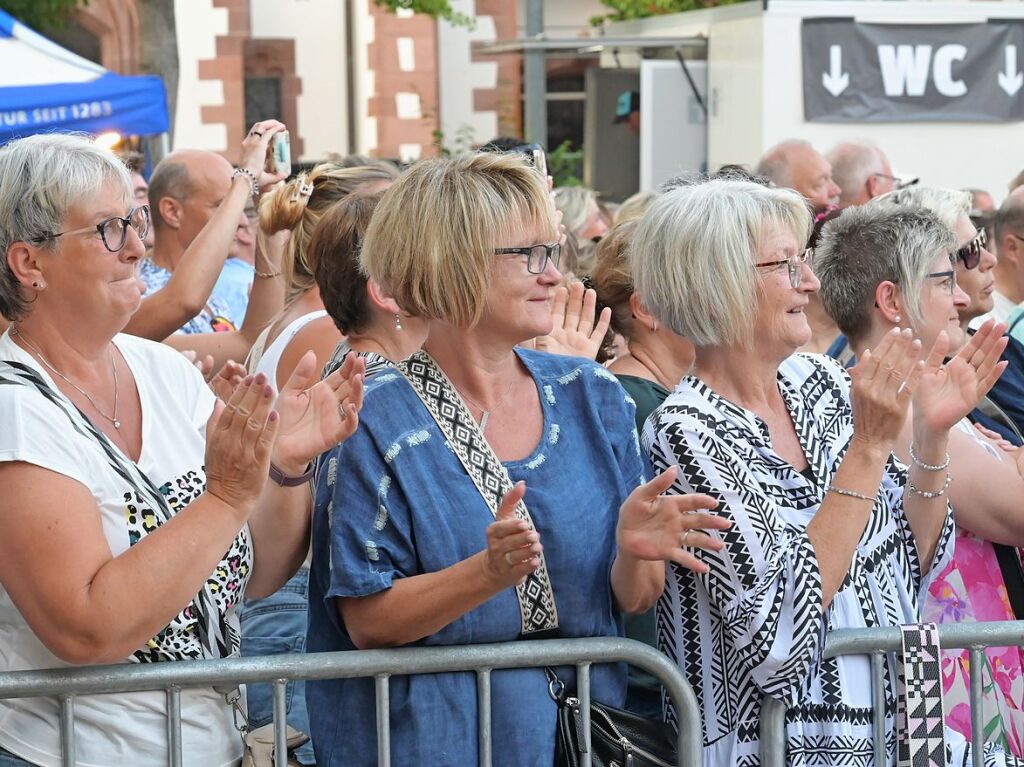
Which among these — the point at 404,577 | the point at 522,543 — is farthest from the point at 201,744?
the point at 522,543

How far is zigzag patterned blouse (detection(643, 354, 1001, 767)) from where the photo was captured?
277 centimetres

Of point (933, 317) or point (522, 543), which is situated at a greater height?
point (933, 317)

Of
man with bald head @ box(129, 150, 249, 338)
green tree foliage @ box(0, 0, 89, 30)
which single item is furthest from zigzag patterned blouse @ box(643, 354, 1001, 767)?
green tree foliage @ box(0, 0, 89, 30)

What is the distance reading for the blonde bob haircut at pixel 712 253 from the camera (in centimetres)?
298

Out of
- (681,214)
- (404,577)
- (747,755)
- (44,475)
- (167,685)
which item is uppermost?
(681,214)

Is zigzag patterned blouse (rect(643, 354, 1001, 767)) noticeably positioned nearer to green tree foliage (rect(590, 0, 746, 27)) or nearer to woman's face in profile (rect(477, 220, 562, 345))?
woman's face in profile (rect(477, 220, 562, 345))

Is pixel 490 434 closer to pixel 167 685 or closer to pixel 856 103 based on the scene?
pixel 167 685

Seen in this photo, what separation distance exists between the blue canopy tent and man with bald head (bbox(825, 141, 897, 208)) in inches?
184

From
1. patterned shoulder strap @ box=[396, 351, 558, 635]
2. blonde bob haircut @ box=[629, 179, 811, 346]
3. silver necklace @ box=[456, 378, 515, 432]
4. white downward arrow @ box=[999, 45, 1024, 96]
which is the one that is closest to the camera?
patterned shoulder strap @ box=[396, 351, 558, 635]

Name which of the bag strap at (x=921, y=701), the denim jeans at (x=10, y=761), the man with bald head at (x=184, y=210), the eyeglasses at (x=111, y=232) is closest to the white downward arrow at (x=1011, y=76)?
the man with bald head at (x=184, y=210)

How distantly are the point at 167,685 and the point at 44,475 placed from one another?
45 cm

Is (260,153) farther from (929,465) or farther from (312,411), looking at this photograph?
(929,465)

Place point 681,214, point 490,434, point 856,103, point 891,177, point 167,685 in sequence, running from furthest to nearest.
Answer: point 856,103 → point 891,177 → point 681,214 → point 490,434 → point 167,685

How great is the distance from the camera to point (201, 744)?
279 cm
